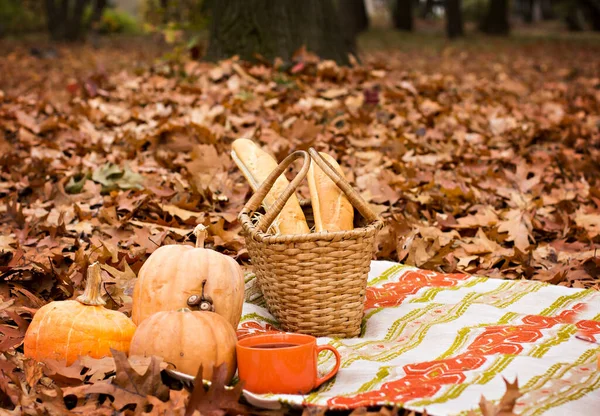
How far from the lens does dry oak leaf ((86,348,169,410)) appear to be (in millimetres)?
1900

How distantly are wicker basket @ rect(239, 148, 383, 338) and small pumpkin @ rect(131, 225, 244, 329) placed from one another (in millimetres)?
180

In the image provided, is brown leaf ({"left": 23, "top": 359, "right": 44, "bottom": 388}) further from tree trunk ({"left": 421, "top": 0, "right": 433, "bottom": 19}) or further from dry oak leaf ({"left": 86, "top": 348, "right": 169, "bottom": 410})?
tree trunk ({"left": 421, "top": 0, "right": 433, "bottom": 19})

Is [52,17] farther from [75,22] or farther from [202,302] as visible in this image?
[202,302]

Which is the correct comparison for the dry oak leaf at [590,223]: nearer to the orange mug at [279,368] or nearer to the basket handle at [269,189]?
the basket handle at [269,189]

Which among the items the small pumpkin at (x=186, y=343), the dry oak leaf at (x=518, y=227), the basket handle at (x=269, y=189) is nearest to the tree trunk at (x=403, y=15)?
the dry oak leaf at (x=518, y=227)

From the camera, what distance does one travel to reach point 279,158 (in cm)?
443

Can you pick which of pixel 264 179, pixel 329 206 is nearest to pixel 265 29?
pixel 264 179

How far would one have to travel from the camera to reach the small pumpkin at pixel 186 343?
2002 mm

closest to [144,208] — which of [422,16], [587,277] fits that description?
[587,277]

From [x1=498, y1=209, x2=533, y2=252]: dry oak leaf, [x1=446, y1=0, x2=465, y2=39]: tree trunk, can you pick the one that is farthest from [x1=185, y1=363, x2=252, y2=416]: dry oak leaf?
[x1=446, y1=0, x2=465, y2=39]: tree trunk

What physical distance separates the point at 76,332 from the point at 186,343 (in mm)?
345

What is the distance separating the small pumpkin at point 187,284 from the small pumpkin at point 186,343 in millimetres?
184

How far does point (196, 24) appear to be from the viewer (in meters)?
10.1

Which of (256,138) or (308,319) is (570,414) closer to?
(308,319)
